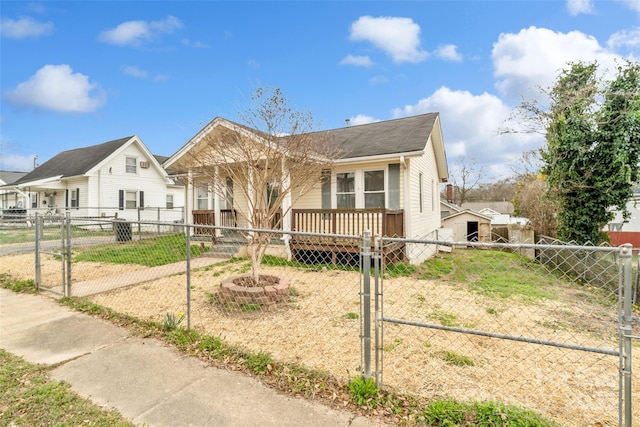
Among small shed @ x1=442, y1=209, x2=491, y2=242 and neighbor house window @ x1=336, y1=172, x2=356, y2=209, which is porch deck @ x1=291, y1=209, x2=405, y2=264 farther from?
small shed @ x1=442, y1=209, x2=491, y2=242

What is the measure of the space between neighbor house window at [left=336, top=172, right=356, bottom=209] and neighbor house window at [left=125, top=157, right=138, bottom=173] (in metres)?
16.6

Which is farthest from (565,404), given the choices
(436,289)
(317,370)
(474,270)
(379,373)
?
(474,270)

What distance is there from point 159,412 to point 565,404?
3.47 m

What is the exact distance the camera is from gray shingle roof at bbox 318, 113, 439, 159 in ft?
29.2

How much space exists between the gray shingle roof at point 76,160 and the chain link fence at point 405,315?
35.8ft

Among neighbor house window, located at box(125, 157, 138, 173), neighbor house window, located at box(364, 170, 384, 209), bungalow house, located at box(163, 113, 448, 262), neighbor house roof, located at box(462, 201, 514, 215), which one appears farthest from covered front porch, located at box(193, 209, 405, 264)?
neighbor house roof, located at box(462, 201, 514, 215)

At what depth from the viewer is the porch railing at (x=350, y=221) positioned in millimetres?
8273

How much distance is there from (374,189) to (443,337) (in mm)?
6028

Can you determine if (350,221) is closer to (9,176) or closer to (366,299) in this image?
(366,299)

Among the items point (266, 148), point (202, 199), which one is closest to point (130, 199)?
point (202, 199)

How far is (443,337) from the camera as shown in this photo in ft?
13.2

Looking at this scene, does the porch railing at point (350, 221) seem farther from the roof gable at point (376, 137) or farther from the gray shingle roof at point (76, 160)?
the gray shingle roof at point (76, 160)

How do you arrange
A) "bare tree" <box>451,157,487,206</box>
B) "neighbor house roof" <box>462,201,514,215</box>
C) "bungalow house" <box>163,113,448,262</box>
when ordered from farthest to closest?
1. "neighbor house roof" <box>462,201,514,215</box>
2. "bare tree" <box>451,157,487,206</box>
3. "bungalow house" <box>163,113,448,262</box>

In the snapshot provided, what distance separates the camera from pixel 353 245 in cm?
829
